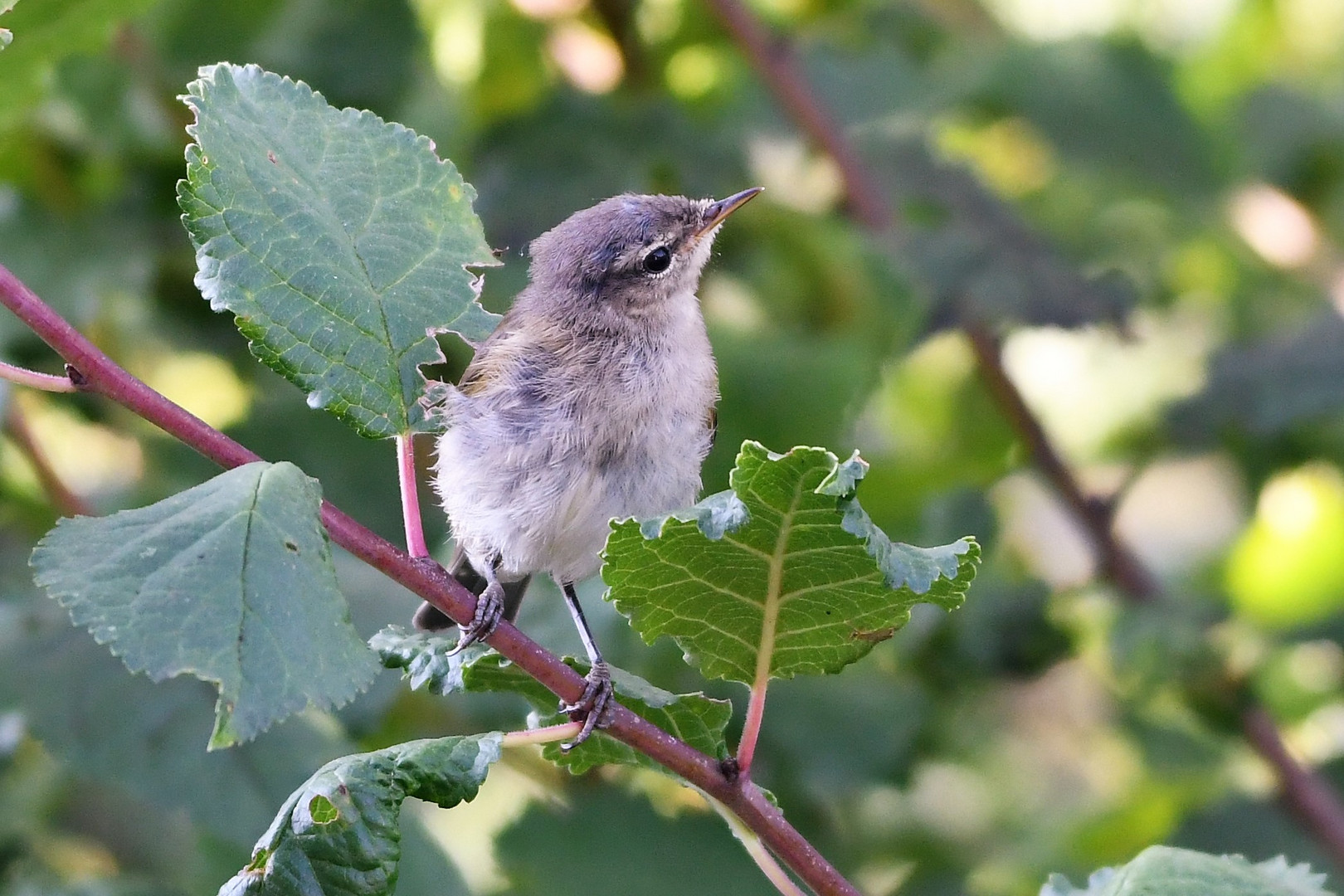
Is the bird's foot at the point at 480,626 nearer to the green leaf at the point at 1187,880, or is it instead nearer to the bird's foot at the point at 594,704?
the bird's foot at the point at 594,704

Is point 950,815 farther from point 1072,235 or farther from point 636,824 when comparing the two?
point 1072,235

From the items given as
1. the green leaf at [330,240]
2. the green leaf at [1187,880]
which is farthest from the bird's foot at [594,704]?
the green leaf at [1187,880]

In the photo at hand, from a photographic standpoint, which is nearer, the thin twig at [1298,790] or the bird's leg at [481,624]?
the bird's leg at [481,624]

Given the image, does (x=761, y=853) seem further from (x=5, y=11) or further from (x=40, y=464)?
(x=40, y=464)

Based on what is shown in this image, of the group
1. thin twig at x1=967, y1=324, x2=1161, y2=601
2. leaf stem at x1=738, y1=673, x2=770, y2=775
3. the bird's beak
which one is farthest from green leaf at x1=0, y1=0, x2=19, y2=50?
thin twig at x1=967, y1=324, x2=1161, y2=601

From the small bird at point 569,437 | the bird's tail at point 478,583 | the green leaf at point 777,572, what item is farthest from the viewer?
the bird's tail at point 478,583

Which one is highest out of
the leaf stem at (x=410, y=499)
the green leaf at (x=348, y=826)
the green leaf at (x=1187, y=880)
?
the leaf stem at (x=410, y=499)

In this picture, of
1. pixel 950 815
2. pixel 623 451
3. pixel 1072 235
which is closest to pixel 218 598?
pixel 623 451
